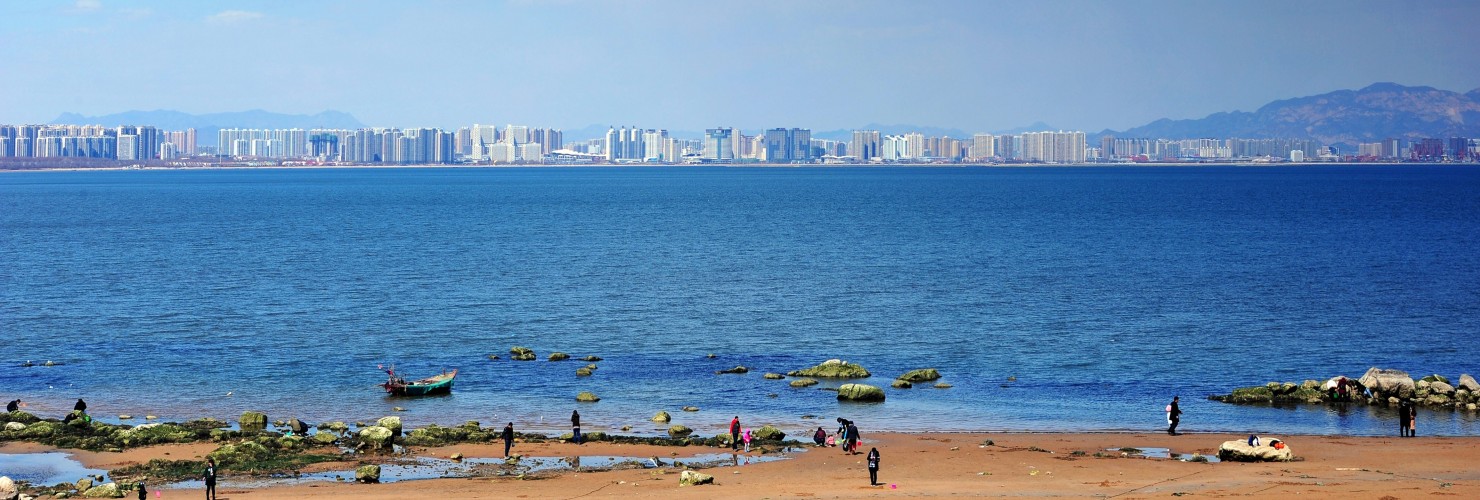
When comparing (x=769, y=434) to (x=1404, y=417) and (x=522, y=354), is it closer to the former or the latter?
(x=522, y=354)

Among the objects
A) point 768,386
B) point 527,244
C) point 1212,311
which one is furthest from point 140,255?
point 1212,311

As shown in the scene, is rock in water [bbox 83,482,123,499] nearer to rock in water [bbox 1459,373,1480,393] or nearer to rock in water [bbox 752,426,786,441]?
rock in water [bbox 752,426,786,441]

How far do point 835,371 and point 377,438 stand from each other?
19.0 meters

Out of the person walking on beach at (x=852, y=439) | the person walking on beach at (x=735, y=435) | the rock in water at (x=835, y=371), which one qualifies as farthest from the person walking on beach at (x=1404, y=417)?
the person walking on beach at (x=735, y=435)

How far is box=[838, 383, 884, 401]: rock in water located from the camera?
4688 cm

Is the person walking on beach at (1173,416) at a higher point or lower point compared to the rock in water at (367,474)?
higher

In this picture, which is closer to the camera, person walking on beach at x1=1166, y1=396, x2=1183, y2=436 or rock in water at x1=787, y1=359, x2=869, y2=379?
person walking on beach at x1=1166, y1=396, x2=1183, y2=436

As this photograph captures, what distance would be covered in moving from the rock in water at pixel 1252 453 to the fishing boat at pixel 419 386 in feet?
86.9

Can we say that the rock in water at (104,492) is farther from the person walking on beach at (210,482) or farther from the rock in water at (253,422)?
the rock in water at (253,422)

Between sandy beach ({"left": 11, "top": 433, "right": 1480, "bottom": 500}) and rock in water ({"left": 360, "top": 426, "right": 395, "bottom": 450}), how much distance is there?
2.75ft

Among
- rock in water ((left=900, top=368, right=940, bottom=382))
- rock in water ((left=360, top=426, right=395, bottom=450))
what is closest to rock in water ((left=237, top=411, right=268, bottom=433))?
rock in water ((left=360, top=426, right=395, bottom=450))

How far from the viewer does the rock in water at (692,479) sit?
1316 inches

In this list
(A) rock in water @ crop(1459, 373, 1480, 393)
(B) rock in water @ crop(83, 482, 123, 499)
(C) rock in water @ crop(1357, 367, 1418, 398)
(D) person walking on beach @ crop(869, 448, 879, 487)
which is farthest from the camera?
(C) rock in water @ crop(1357, 367, 1418, 398)

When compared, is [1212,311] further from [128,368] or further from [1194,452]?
[128,368]
